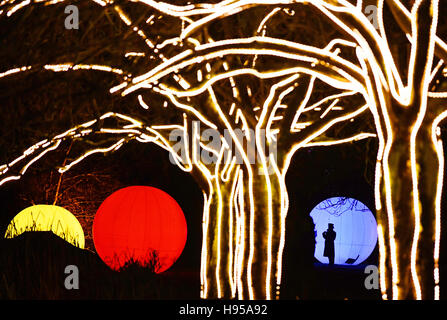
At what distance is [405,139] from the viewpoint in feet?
24.4

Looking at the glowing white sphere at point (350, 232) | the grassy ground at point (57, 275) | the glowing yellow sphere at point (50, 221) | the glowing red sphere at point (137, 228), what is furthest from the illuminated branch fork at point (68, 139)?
the glowing white sphere at point (350, 232)

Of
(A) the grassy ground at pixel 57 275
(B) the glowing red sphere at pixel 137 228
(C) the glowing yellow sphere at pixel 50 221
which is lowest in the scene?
(A) the grassy ground at pixel 57 275

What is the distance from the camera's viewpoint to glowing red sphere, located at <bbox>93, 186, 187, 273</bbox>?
13812mm

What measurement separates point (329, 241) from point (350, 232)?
69 centimetres

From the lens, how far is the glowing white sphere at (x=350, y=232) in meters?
23.6

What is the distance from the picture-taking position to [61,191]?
88.7ft

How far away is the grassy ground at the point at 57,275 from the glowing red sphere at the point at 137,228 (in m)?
0.31

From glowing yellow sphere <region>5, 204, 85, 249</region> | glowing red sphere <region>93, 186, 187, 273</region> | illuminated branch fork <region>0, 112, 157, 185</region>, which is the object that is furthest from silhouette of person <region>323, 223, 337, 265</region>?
glowing red sphere <region>93, 186, 187, 273</region>

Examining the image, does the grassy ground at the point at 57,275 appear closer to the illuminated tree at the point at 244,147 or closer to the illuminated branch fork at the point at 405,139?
the illuminated tree at the point at 244,147

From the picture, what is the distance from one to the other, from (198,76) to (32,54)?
6.38 metres

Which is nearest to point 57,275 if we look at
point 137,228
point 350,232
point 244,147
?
point 137,228

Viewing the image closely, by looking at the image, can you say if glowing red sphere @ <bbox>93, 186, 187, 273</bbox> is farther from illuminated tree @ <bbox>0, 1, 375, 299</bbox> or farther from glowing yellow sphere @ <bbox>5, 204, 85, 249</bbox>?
glowing yellow sphere @ <bbox>5, 204, 85, 249</bbox>

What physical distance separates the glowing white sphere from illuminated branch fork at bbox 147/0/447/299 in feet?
53.3

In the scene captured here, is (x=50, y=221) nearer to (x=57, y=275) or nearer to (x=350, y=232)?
(x=57, y=275)
